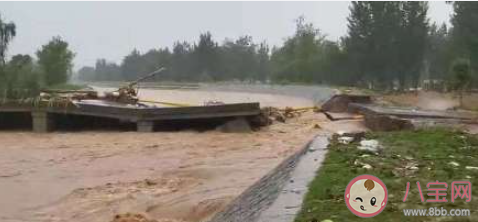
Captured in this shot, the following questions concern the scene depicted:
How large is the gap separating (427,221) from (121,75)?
10091cm

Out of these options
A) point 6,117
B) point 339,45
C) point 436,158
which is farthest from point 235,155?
point 339,45

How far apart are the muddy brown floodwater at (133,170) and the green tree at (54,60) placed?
28775 mm

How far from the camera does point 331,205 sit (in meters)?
4.57

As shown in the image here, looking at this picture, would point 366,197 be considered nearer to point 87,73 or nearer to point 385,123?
point 385,123

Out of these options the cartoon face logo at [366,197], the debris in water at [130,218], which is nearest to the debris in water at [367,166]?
the cartoon face logo at [366,197]

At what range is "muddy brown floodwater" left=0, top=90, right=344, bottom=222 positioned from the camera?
910 cm

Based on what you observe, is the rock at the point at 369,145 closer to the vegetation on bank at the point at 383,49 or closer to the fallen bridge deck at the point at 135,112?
the fallen bridge deck at the point at 135,112

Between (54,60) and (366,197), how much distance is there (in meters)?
49.6

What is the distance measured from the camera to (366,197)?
14.8 ft

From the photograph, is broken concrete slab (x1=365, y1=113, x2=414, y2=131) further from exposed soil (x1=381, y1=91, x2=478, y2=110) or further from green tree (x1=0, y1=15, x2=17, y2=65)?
green tree (x1=0, y1=15, x2=17, y2=65)

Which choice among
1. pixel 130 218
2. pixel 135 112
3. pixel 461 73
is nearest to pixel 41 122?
pixel 135 112

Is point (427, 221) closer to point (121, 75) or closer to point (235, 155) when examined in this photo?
point (235, 155)

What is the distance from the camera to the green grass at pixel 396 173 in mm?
4355

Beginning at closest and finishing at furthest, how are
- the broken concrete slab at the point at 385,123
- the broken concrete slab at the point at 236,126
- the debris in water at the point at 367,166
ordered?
the debris in water at the point at 367,166 < the broken concrete slab at the point at 385,123 < the broken concrete slab at the point at 236,126
